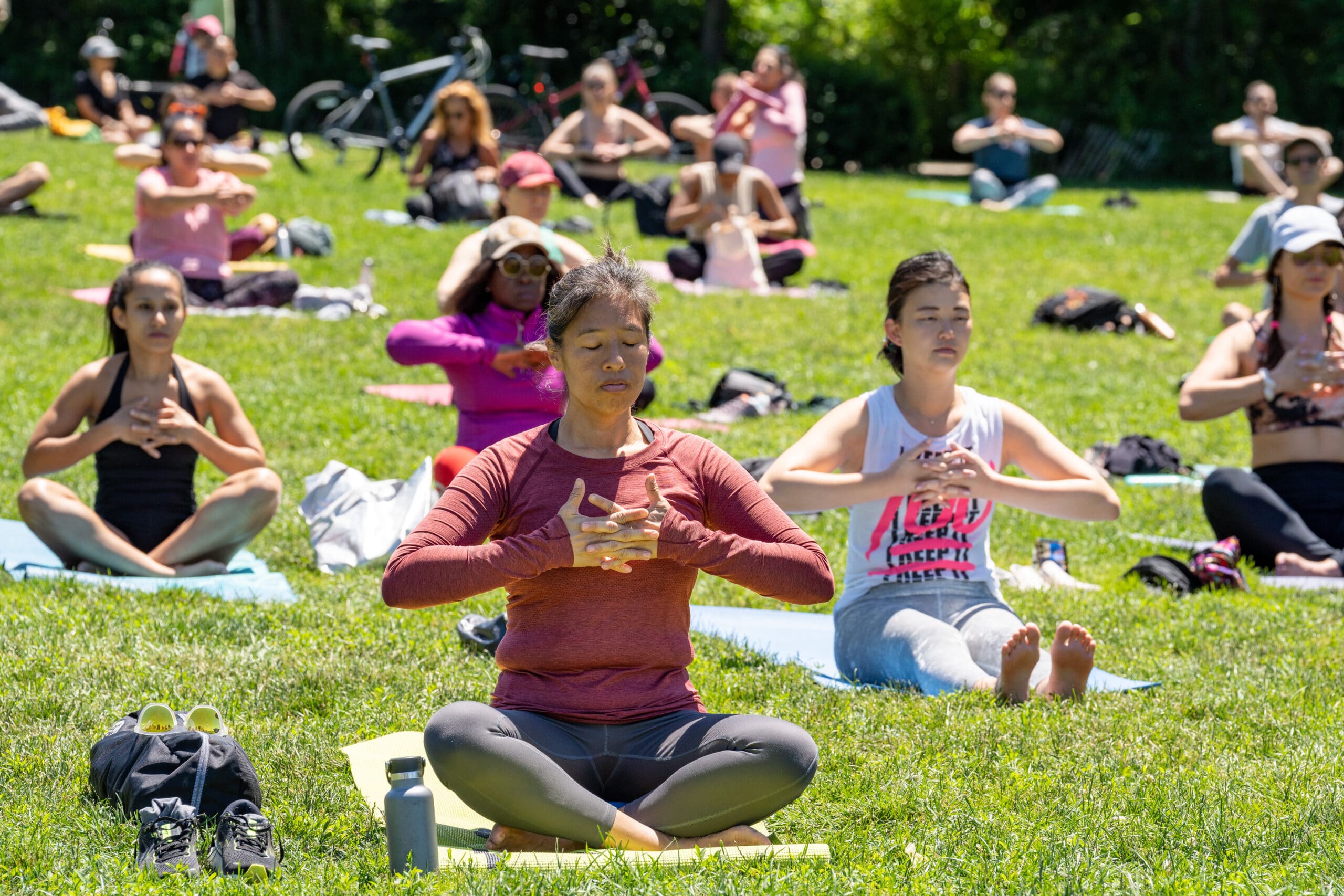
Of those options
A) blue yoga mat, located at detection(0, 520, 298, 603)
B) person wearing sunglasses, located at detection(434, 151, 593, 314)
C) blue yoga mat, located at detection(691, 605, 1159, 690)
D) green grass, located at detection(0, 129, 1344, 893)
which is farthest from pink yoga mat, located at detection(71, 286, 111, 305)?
blue yoga mat, located at detection(691, 605, 1159, 690)

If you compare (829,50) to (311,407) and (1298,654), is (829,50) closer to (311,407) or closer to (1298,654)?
(311,407)

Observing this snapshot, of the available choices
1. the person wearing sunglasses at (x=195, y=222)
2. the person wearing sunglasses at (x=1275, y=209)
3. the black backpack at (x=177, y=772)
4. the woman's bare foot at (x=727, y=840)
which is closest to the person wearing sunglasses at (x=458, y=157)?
the person wearing sunglasses at (x=195, y=222)

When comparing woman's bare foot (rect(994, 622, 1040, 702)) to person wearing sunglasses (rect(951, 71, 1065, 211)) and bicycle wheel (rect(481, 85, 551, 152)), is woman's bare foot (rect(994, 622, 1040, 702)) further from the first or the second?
bicycle wheel (rect(481, 85, 551, 152))

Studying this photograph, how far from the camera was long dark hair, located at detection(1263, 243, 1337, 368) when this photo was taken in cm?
691

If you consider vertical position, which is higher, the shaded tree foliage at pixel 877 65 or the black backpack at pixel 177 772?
the shaded tree foliage at pixel 877 65

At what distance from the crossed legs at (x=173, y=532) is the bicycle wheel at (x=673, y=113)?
1496 centimetres

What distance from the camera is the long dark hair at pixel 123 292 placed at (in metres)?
6.09

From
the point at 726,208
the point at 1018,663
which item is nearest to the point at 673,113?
the point at 726,208

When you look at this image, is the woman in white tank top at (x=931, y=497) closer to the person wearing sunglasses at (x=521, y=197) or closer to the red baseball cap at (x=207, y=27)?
the person wearing sunglasses at (x=521, y=197)

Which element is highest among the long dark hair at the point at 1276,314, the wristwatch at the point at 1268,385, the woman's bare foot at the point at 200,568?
the long dark hair at the point at 1276,314

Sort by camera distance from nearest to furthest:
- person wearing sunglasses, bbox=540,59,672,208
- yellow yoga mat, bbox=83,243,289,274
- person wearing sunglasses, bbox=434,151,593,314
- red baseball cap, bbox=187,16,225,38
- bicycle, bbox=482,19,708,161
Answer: person wearing sunglasses, bbox=434,151,593,314 → yellow yoga mat, bbox=83,243,289,274 → person wearing sunglasses, bbox=540,59,672,208 → red baseball cap, bbox=187,16,225,38 → bicycle, bbox=482,19,708,161

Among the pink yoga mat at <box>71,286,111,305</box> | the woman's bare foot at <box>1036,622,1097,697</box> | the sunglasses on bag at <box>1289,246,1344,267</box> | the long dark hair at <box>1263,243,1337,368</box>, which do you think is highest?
the sunglasses on bag at <box>1289,246,1344,267</box>

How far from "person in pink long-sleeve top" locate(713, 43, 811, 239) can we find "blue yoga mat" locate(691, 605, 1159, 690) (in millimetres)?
9729

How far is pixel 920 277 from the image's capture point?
16.7ft
